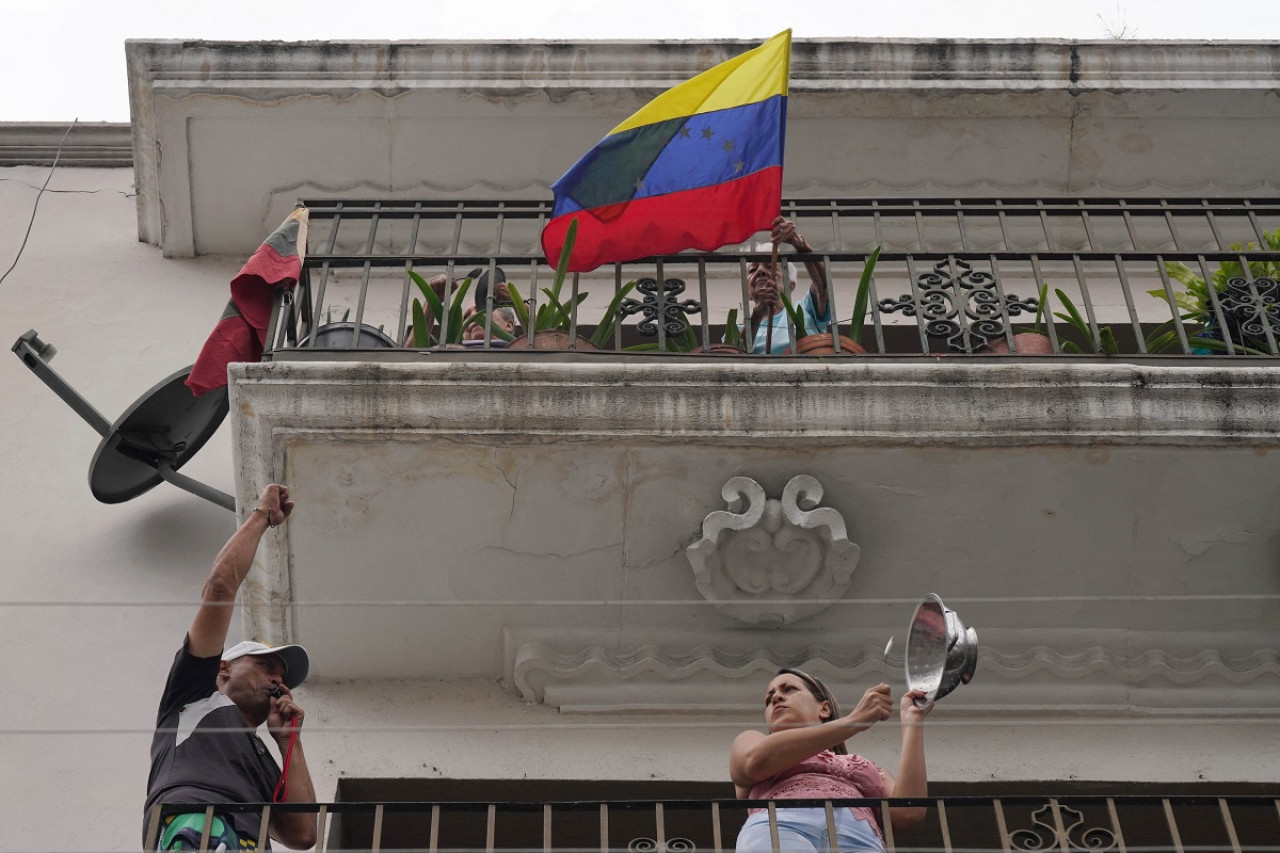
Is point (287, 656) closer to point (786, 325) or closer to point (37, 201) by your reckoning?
point (786, 325)

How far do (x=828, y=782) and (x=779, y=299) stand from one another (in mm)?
2833

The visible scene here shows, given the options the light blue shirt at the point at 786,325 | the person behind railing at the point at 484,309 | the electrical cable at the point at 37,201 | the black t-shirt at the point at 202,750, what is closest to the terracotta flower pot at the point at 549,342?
the person behind railing at the point at 484,309

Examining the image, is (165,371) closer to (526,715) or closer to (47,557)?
(47,557)

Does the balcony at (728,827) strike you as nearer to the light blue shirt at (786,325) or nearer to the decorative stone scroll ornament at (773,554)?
the decorative stone scroll ornament at (773,554)

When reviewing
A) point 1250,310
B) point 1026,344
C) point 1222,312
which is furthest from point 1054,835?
point 1250,310

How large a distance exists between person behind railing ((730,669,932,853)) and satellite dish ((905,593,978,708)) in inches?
3.5

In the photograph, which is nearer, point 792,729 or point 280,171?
point 792,729

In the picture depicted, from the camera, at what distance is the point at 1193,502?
731 centimetres

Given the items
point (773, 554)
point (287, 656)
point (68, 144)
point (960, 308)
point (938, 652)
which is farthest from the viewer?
point (68, 144)

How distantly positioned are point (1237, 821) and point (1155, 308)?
353 cm

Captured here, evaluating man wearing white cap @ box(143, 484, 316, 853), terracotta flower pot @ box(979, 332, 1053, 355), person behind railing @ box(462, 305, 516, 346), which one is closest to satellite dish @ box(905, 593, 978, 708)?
man wearing white cap @ box(143, 484, 316, 853)

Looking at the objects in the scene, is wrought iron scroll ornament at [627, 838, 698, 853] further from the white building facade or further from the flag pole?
the flag pole

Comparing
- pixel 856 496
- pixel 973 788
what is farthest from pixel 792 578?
pixel 973 788

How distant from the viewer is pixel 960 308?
7.88 metres
